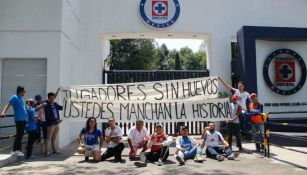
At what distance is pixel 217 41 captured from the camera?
14.2 m

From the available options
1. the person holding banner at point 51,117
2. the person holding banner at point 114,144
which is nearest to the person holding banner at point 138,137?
the person holding banner at point 114,144

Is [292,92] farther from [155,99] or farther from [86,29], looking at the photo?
[86,29]

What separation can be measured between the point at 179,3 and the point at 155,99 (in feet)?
18.1

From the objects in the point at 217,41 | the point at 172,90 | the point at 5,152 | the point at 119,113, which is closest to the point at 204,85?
the point at 172,90

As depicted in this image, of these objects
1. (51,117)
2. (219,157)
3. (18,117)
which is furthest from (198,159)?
(18,117)

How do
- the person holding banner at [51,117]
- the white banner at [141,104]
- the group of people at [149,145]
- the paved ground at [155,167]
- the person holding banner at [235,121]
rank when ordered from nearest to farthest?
the paved ground at [155,167], the group of people at [149,145], the person holding banner at [51,117], the white banner at [141,104], the person holding banner at [235,121]

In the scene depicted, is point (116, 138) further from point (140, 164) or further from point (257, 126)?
point (257, 126)

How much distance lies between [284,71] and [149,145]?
7.06 metres

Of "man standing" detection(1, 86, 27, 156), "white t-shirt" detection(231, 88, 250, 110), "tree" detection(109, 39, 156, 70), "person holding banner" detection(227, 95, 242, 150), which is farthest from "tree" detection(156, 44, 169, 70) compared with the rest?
"man standing" detection(1, 86, 27, 156)

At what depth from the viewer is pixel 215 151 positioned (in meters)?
9.30

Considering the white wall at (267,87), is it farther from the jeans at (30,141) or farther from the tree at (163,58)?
the tree at (163,58)

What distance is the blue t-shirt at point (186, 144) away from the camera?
9.20 metres

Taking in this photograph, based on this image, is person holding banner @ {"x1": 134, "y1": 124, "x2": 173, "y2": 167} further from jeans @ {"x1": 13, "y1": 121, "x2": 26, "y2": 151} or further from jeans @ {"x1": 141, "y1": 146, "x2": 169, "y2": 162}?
jeans @ {"x1": 13, "y1": 121, "x2": 26, "y2": 151}

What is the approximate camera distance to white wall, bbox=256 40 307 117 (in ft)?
43.6
